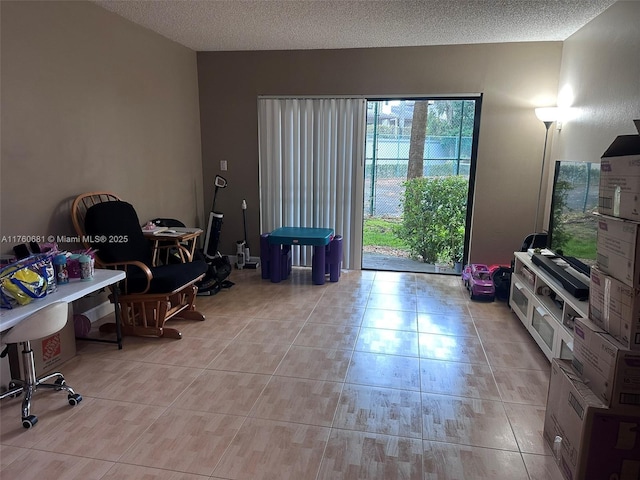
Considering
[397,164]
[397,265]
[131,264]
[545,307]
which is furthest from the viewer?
[397,164]

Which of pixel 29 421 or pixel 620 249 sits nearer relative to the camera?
pixel 620 249

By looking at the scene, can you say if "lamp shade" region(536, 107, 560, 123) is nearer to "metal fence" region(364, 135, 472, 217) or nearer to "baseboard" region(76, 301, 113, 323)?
"metal fence" region(364, 135, 472, 217)

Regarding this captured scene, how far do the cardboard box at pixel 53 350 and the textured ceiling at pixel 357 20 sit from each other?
8.17ft

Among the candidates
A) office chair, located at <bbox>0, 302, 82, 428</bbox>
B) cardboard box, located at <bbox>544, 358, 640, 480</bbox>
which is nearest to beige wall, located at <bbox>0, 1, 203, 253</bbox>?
office chair, located at <bbox>0, 302, 82, 428</bbox>

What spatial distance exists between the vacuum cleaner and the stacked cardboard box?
315 centimetres

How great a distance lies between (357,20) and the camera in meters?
3.74

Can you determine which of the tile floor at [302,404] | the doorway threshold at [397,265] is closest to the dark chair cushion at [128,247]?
the tile floor at [302,404]

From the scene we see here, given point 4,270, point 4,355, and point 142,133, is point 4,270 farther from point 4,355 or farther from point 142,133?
point 142,133

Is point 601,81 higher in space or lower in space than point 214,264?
higher

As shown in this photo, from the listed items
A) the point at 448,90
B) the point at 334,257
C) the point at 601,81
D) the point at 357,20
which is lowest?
the point at 334,257

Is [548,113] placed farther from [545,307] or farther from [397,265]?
[397,265]

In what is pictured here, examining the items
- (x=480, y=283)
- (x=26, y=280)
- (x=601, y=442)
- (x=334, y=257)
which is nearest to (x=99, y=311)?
(x=26, y=280)

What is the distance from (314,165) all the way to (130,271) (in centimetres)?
246

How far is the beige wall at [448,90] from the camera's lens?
4.50 metres
